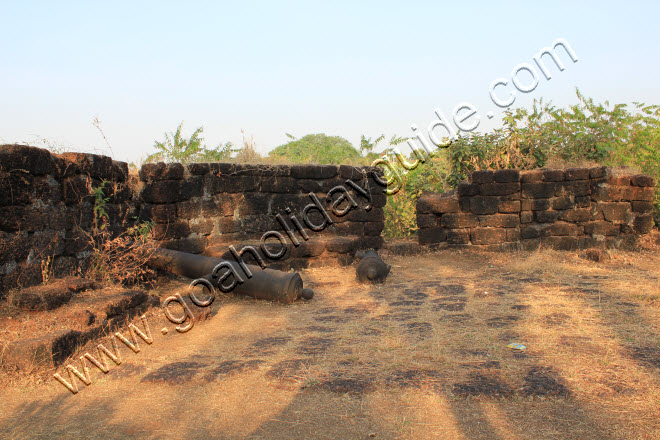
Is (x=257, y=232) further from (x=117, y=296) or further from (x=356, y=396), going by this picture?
(x=356, y=396)

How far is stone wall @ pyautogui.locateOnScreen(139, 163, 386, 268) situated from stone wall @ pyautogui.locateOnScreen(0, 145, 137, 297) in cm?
149

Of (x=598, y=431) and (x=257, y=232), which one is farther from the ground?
(x=257, y=232)

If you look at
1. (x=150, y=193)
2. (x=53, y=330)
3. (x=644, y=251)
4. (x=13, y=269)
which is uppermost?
(x=150, y=193)

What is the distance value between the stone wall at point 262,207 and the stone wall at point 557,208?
207 cm

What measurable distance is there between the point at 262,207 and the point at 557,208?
230 inches

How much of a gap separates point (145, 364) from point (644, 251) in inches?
367

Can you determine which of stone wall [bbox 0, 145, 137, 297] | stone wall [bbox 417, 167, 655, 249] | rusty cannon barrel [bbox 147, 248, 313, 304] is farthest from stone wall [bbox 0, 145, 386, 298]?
stone wall [bbox 417, 167, 655, 249]

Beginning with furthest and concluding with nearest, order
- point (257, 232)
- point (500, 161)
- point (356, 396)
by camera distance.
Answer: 1. point (500, 161)
2. point (257, 232)
3. point (356, 396)

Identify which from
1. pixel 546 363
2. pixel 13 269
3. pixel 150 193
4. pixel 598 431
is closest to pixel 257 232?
pixel 150 193

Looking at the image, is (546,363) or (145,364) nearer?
(546,363)

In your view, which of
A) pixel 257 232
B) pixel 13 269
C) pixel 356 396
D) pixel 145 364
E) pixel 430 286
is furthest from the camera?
pixel 257 232

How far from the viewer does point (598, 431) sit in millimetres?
2717

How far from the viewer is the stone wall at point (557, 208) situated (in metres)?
9.56

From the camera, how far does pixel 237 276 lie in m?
6.08
